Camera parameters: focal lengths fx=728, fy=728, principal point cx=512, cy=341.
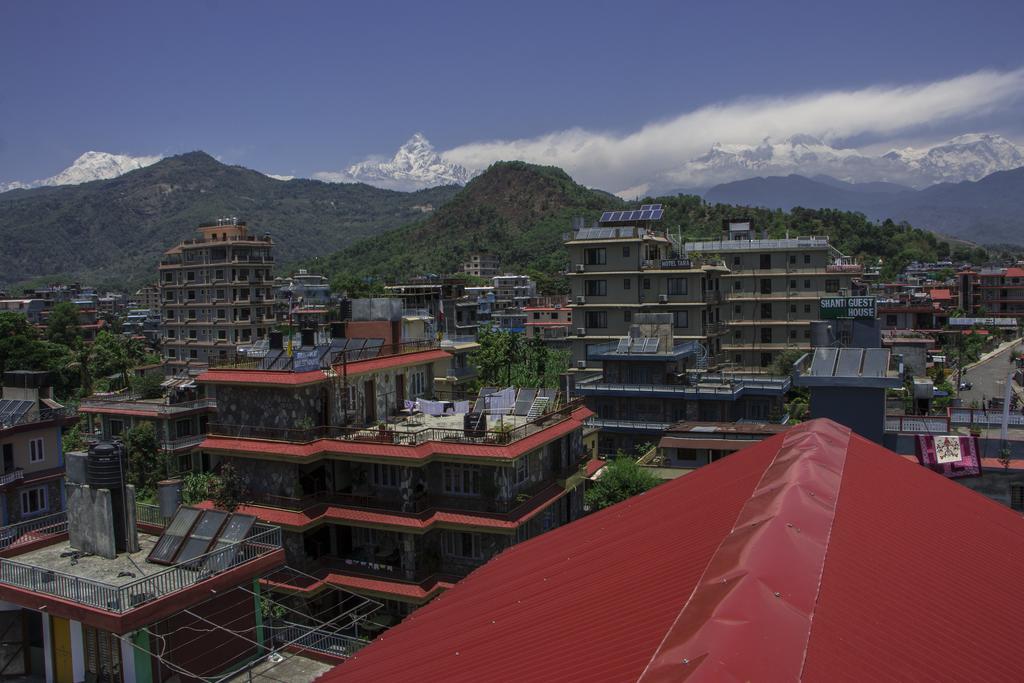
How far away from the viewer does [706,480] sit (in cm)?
1352

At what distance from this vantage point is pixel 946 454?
74.0 ft

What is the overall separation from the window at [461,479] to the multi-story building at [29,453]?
2188 centimetres

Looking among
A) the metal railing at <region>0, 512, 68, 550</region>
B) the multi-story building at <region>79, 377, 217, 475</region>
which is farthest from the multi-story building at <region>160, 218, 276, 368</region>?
the metal railing at <region>0, 512, 68, 550</region>

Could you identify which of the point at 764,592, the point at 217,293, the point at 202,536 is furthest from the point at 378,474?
the point at 217,293

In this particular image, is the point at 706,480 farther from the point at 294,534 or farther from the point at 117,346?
the point at 117,346

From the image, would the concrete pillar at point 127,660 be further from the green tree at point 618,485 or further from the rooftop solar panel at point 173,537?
the green tree at point 618,485

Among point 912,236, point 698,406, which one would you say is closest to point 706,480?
point 698,406

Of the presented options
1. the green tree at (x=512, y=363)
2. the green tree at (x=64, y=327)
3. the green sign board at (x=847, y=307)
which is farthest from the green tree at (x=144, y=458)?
the green tree at (x=64, y=327)

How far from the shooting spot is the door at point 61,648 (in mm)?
15617

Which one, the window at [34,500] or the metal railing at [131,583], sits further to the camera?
the window at [34,500]

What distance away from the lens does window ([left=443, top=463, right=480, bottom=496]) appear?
27.2 metres

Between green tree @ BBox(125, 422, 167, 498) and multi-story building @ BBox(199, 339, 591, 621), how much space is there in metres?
21.3

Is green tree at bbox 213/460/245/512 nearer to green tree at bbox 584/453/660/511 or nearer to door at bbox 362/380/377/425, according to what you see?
door at bbox 362/380/377/425

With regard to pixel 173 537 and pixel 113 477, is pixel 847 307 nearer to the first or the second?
pixel 173 537
